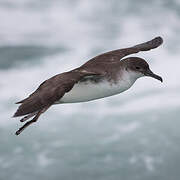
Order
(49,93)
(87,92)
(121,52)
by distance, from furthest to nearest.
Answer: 1. (121,52)
2. (87,92)
3. (49,93)

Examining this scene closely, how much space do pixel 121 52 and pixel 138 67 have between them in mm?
2979

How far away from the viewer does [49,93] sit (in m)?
16.6

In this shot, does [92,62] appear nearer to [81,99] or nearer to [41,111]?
[81,99]

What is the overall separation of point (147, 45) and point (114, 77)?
18.8ft

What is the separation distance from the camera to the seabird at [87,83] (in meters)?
16.3

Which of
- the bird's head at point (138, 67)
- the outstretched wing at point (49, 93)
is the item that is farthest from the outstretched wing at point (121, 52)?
the outstretched wing at point (49, 93)

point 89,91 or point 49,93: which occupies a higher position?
point 89,91

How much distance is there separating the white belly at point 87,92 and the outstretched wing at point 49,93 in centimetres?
87

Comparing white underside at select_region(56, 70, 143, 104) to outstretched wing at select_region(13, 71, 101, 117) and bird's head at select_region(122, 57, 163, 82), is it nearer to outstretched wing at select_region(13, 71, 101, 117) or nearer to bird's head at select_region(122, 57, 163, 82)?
outstretched wing at select_region(13, 71, 101, 117)

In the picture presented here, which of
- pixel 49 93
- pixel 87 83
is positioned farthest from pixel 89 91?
pixel 49 93

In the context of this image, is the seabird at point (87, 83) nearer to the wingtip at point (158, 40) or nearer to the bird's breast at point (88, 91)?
the bird's breast at point (88, 91)

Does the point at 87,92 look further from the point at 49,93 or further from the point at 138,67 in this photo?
the point at 138,67

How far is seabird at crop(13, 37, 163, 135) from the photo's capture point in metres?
16.3

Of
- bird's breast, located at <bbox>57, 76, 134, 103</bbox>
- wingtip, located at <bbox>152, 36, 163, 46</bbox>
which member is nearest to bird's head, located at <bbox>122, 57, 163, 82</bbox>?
bird's breast, located at <bbox>57, 76, 134, 103</bbox>
